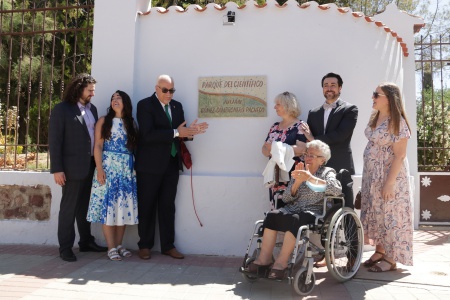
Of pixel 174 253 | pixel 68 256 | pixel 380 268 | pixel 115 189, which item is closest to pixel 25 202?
pixel 68 256

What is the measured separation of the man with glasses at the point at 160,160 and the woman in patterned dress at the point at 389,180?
1.81 m

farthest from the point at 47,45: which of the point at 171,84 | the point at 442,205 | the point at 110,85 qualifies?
the point at 442,205

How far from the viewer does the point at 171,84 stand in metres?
4.75

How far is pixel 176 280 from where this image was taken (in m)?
3.91

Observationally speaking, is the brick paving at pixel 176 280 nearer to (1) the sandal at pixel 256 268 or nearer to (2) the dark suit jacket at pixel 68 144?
(1) the sandal at pixel 256 268

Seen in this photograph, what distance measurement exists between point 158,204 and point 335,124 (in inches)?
84.0

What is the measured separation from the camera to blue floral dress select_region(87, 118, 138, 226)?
182 inches

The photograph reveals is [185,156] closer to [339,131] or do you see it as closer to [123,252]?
[123,252]

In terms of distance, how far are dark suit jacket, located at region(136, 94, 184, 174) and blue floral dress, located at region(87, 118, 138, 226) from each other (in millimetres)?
172

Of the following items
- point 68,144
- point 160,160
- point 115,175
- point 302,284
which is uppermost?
point 68,144

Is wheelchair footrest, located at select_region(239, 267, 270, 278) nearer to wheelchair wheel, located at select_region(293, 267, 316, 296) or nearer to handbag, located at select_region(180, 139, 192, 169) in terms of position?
wheelchair wheel, located at select_region(293, 267, 316, 296)

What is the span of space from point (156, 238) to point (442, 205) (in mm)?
4440

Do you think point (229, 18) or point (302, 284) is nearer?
point (302, 284)

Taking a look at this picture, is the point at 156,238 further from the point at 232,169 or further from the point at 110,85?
the point at 110,85
